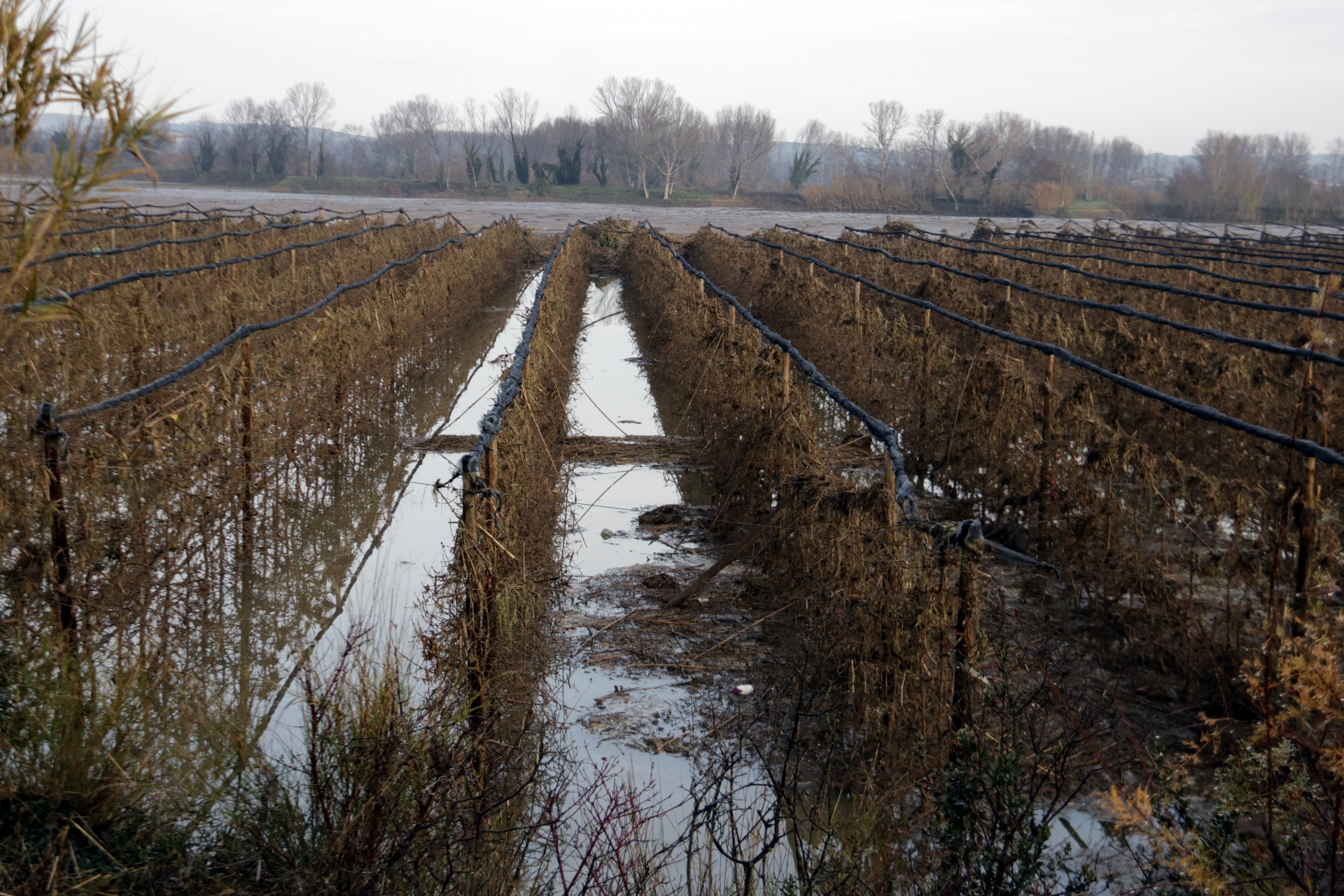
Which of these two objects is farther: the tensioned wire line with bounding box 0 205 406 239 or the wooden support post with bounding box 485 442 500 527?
the tensioned wire line with bounding box 0 205 406 239

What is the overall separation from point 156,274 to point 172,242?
448cm

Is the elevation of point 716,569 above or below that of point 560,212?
below

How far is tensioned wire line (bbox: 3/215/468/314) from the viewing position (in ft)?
8.32

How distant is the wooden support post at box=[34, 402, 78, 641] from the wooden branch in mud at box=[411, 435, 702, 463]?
4.75 m

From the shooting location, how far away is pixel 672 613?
5.83 meters

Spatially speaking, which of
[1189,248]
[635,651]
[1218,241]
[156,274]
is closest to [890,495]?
[635,651]

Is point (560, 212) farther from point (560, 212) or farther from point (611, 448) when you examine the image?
point (611, 448)

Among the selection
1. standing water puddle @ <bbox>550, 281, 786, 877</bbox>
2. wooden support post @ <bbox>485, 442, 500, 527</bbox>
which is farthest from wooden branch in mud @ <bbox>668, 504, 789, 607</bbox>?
wooden support post @ <bbox>485, 442, 500, 527</bbox>

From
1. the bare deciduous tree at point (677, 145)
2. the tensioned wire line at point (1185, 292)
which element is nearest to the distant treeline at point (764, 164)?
the bare deciduous tree at point (677, 145)

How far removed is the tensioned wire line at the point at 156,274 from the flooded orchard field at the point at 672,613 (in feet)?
0.28

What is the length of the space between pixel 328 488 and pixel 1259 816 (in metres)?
6.49

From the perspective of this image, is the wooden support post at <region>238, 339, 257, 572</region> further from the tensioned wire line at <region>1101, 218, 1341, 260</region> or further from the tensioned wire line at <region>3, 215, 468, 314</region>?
the tensioned wire line at <region>1101, 218, 1341, 260</region>

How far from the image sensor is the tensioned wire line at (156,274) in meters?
2.54

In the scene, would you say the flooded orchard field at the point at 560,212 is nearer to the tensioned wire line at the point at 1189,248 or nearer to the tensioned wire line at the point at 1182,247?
the tensioned wire line at the point at 1182,247
